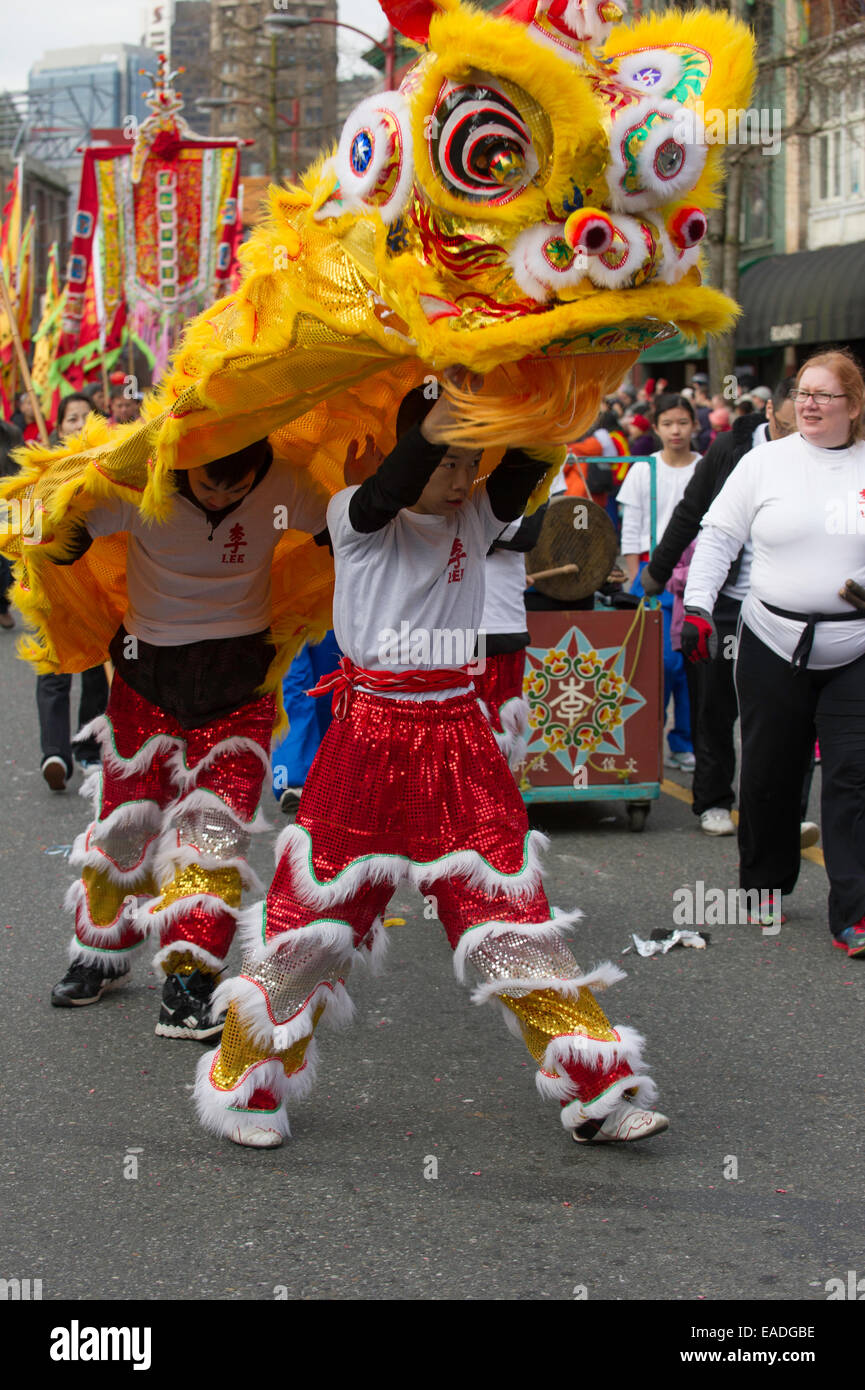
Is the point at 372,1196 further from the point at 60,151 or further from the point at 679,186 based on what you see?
the point at 60,151

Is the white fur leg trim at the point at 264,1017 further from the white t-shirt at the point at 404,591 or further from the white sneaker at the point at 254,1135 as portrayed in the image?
the white t-shirt at the point at 404,591

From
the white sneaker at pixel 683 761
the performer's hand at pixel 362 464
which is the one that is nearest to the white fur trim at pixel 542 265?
the performer's hand at pixel 362 464

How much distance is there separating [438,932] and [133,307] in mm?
9732

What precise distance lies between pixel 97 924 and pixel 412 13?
2.73 metres

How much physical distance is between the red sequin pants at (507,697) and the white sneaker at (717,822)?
1782 mm

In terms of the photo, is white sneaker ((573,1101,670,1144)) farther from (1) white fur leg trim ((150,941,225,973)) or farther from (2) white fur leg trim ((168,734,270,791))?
(2) white fur leg trim ((168,734,270,791))

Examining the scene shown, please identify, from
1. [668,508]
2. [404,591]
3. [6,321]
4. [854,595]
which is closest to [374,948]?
[404,591]

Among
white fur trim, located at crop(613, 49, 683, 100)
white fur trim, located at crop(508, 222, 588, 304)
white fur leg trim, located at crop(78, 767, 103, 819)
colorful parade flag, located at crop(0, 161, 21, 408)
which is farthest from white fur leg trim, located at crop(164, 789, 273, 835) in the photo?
colorful parade flag, located at crop(0, 161, 21, 408)

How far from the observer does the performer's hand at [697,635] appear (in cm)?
525

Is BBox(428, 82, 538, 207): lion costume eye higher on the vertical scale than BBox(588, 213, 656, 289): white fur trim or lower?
higher

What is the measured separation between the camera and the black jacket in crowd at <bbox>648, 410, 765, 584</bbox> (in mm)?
6469

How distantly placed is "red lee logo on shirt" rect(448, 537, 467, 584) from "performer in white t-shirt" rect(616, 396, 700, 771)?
4.29 metres

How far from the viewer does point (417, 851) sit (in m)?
3.58

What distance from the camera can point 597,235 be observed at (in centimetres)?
299
